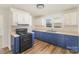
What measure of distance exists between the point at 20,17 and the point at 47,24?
1.48 feet

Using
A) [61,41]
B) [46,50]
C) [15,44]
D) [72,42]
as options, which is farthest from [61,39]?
[15,44]

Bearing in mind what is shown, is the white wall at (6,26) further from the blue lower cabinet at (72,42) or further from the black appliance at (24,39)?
the blue lower cabinet at (72,42)

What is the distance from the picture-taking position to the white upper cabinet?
5.21 feet

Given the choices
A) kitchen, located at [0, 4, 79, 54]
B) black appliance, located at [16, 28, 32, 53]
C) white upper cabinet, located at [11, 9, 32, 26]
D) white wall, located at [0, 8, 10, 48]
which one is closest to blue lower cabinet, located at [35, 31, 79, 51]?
kitchen, located at [0, 4, 79, 54]

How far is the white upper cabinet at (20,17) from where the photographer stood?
1.59 meters

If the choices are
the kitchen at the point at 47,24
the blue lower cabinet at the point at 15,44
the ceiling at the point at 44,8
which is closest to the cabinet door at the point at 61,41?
the kitchen at the point at 47,24

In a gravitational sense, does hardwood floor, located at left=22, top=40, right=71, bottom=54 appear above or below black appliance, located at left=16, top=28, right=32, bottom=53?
below

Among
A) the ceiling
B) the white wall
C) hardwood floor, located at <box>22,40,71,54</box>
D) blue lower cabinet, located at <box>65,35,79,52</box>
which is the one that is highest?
the ceiling

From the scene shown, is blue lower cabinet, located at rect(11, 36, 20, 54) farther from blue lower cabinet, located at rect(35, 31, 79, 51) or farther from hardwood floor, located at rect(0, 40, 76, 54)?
blue lower cabinet, located at rect(35, 31, 79, 51)
